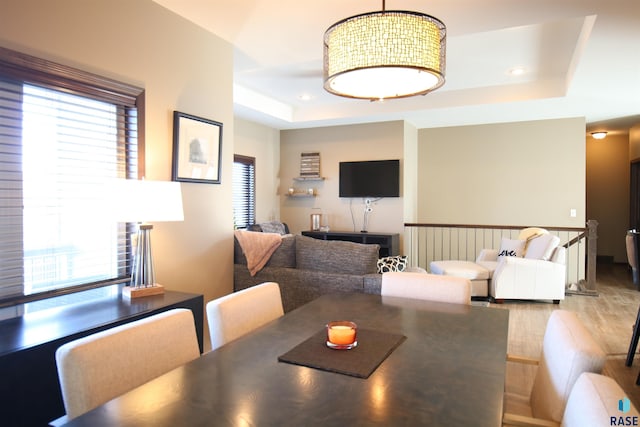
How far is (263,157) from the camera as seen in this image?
281 inches

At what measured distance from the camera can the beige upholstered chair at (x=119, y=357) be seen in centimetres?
117

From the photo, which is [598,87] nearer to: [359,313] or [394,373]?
[359,313]

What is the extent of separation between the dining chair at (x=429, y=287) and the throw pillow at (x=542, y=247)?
3511 mm

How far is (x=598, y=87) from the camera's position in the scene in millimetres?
4703

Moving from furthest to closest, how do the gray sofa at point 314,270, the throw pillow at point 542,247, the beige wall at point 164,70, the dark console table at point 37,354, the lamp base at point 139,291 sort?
the throw pillow at point 542,247, the gray sofa at point 314,270, the lamp base at point 139,291, the beige wall at point 164,70, the dark console table at point 37,354

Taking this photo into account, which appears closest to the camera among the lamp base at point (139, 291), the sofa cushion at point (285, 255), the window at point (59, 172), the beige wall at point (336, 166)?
the window at point (59, 172)

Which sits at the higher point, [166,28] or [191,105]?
[166,28]

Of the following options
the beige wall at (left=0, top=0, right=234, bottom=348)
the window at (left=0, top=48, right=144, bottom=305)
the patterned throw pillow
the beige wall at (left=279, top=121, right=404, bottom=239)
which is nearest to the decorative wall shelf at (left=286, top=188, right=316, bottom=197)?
the beige wall at (left=279, top=121, right=404, bottom=239)

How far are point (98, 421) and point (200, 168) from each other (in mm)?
2488

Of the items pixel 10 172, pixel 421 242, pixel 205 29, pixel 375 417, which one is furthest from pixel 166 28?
pixel 421 242

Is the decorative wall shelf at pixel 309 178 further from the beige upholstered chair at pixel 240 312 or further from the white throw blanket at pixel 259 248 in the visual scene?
the beige upholstered chair at pixel 240 312

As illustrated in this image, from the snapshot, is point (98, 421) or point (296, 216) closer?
point (98, 421)

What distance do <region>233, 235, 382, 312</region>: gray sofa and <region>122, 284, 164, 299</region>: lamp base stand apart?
1053mm

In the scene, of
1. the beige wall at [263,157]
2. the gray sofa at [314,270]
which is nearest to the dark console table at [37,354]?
the gray sofa at [314,270]
